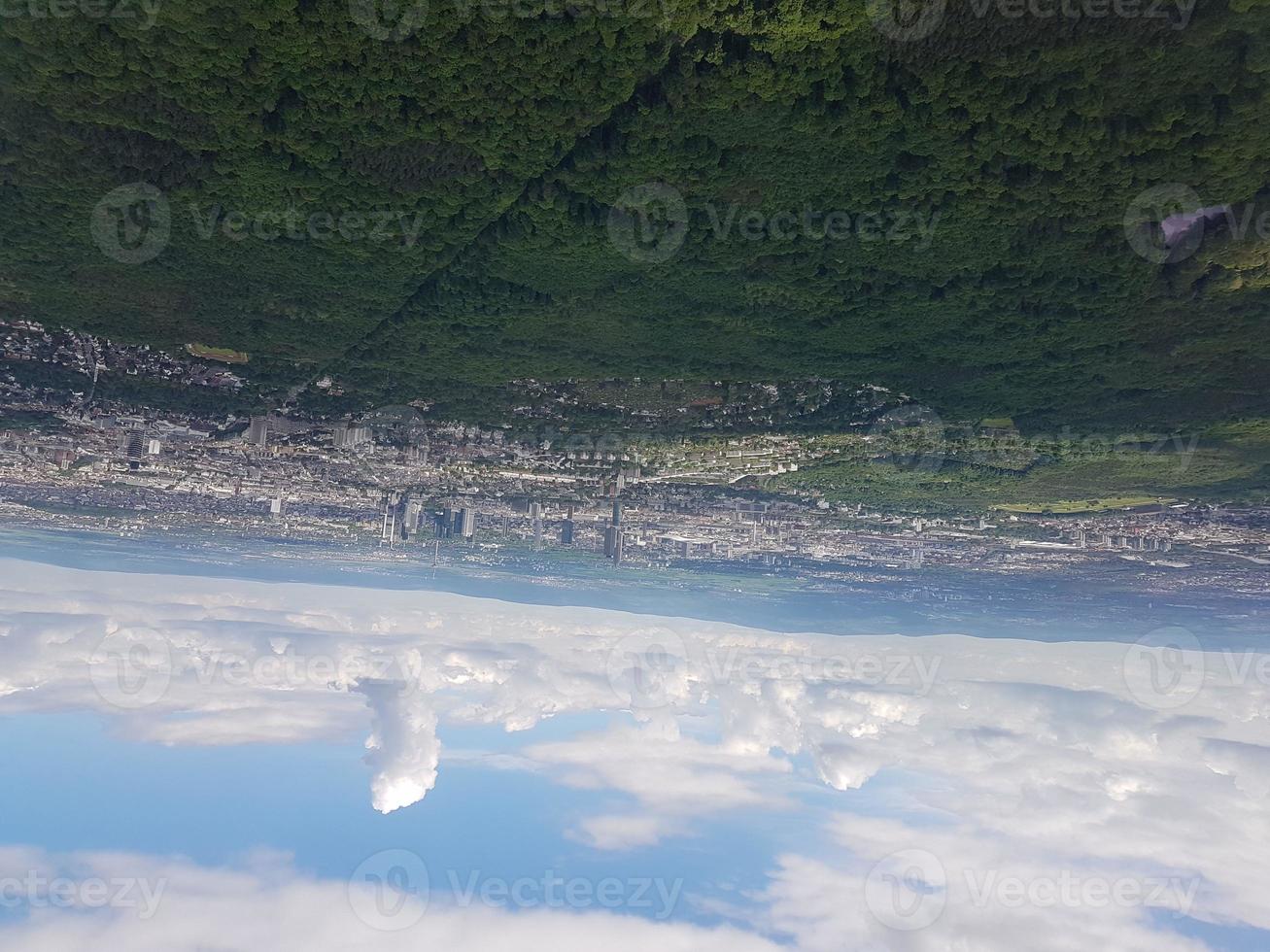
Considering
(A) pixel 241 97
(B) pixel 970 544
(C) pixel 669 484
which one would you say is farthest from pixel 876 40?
(B) pixel 970 544

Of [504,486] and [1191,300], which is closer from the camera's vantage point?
[1191,300]

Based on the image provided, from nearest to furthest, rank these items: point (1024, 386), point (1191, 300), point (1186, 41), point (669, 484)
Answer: point (1186, 41) < point (1191, 300) < point (1024, 386) < point (669, 484)

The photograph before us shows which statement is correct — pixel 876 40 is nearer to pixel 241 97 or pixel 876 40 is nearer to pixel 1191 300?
pixel 1191 300

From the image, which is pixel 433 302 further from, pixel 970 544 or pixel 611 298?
pixel 970 544

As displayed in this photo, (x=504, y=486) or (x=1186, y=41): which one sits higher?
(x=1186, y=41)

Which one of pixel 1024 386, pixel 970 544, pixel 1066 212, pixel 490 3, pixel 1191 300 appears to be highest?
pixel 490 3

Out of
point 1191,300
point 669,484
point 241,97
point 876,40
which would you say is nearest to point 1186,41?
point 876,40

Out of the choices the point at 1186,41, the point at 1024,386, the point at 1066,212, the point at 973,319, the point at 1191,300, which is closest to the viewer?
the point at 1186,41
